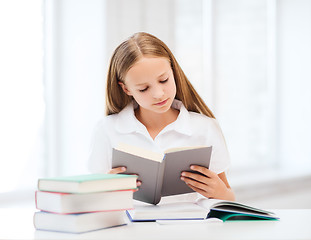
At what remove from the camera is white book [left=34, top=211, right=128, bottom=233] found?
1.23 metres

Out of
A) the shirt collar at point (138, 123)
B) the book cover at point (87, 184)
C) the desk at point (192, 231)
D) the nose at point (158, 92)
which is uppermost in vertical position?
the nose at point (158, 92)

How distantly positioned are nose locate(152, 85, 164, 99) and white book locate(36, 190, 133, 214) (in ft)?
1.70

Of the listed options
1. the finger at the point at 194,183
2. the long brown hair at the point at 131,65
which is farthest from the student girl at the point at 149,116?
the finger at the point at 194,183

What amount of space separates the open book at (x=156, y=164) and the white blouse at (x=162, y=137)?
1.15 feet

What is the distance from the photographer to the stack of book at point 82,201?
1.23 metres

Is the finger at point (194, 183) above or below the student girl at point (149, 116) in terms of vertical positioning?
below

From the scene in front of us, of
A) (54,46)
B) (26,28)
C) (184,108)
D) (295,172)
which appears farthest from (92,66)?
(295,172)

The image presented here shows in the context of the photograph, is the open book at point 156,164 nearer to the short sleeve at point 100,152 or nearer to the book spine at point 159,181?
the book spine at point 159,181

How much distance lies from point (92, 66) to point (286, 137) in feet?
7.24

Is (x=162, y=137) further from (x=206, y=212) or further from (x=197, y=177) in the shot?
(x=206, y=212)

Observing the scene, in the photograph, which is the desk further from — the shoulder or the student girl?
the shoulder

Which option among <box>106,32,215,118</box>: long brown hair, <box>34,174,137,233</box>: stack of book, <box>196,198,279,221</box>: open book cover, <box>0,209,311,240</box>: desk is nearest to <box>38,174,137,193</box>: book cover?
<box>34,174,137,233</box>: stack of book

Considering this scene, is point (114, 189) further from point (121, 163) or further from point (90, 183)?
point (121, 163)

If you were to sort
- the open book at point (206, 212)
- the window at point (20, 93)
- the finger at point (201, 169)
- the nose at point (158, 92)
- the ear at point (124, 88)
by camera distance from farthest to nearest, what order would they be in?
the window at point (20, 93), the ear at point (124, 88), the nose at point (158, 92), the finger at point (201, 169), the open book at point (206, 212)
